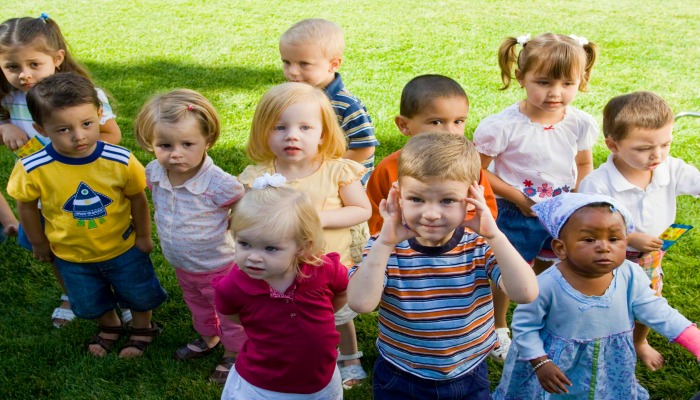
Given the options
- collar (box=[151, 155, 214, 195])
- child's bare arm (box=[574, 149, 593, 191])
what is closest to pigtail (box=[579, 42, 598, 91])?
child's bare arm (box=[574, 149, 593, 191])

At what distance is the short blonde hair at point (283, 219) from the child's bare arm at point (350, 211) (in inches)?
13.8

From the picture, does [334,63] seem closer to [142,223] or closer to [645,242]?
[142,223]

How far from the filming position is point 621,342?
2723 millimetres

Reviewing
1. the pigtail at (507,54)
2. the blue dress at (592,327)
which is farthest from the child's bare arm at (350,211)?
the pigtail at (507,54)

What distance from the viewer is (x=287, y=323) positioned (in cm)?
269

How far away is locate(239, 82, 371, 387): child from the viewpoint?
310 cm

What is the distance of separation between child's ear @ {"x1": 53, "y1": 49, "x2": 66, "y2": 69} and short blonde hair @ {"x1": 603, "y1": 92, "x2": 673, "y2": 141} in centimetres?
298

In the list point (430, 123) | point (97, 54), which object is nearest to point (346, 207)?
point (430, 123)

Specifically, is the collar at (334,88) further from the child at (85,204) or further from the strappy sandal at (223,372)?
the strappy sandal at (223,372)

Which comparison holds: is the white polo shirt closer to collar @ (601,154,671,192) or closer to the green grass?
collar @ (601,154,671,192)

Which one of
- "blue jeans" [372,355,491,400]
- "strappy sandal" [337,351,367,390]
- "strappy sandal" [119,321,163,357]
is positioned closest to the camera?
"blue jeans" [372,355,491,400]

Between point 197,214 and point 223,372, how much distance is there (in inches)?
34.0

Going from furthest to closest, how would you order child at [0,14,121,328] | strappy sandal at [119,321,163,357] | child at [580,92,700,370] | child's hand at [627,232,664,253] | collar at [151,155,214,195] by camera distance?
strappy sandal at [119,321,163,357] < child at [0,14,121,328] < collar at [151,155,214,195] < child at [580,92,700,370] < child's hand at [627,232,664,253]

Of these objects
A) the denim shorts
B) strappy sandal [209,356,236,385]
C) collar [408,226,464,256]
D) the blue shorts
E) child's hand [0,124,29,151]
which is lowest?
strappy sandal [209,356,236,385]
